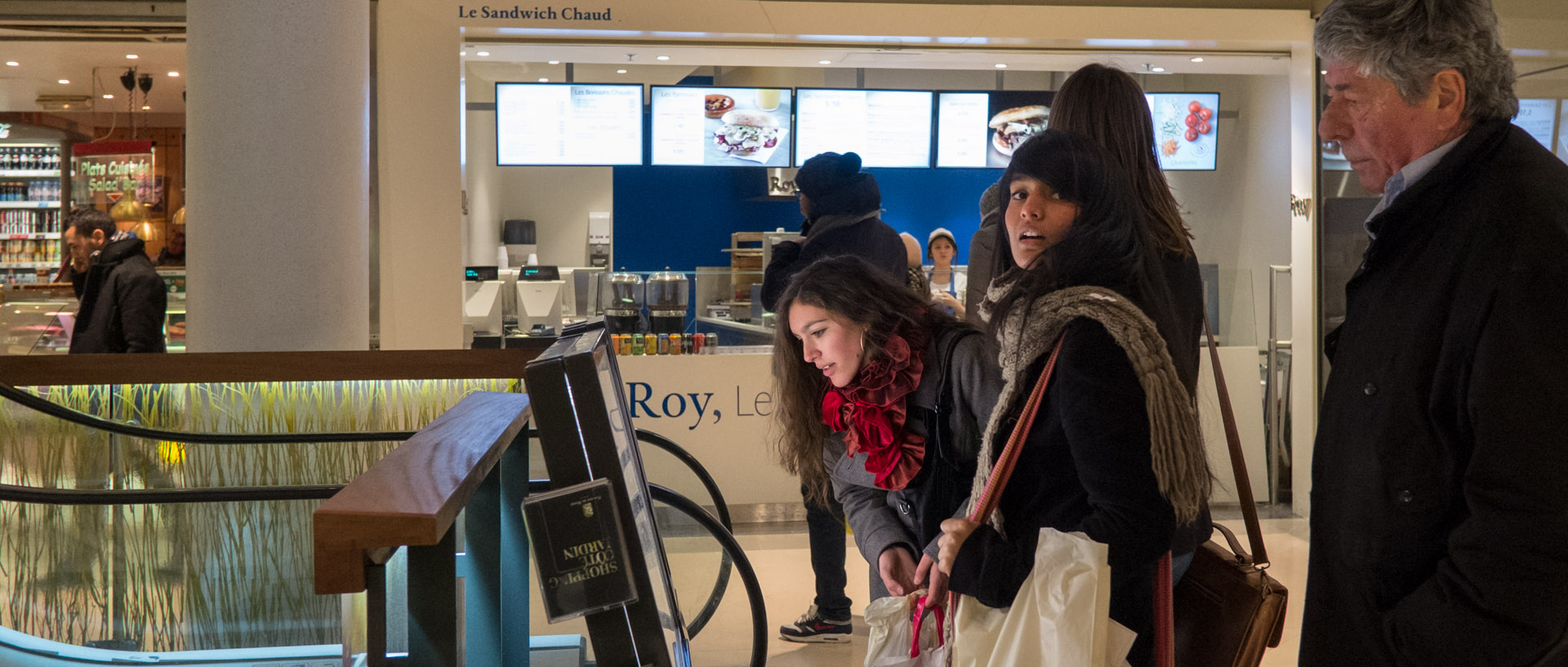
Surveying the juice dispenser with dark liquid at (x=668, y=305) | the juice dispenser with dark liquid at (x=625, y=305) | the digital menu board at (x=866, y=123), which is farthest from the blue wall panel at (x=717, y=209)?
the juice dispenser with dark liquid at (x=668, y=305)

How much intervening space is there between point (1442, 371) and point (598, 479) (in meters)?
0.90

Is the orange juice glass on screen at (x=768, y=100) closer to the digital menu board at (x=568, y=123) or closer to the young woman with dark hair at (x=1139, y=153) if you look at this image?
the digital menu board at (x=568, y=123)

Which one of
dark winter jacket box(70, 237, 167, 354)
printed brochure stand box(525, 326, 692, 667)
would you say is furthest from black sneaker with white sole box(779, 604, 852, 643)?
dark winter jacket box(70, 237, 167, 354)

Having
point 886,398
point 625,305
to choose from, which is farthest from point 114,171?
point 886,398

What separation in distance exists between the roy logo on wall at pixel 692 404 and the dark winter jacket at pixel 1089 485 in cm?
415

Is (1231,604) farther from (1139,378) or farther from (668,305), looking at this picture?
(668,305)

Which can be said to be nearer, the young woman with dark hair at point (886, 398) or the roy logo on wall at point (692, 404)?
the young woman with dark hair at point (886, 398)

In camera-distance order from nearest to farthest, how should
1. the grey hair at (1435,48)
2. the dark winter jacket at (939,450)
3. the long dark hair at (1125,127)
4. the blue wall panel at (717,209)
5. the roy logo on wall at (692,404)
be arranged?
the grey hair at (1435,48) → the dark winter jacket at (939,450) → the long dark hair at (1125,127) → the roy logo on wall at (692,404) → the blue wall panel at (717,209)

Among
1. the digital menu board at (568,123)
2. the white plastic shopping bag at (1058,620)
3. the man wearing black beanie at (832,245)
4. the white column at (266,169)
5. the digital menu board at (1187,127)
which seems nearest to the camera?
the white plastic shopping bag at (1058,620)

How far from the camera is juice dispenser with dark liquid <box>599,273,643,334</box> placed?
19.4 feet

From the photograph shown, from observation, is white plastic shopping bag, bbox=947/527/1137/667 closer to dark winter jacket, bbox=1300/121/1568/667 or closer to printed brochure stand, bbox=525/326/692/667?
dark winter jacket, bbox=1300/121/1568/667

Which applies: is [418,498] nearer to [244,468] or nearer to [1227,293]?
[244,468]

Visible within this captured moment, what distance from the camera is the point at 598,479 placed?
1064 millimetres

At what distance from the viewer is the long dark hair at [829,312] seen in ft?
6.35
